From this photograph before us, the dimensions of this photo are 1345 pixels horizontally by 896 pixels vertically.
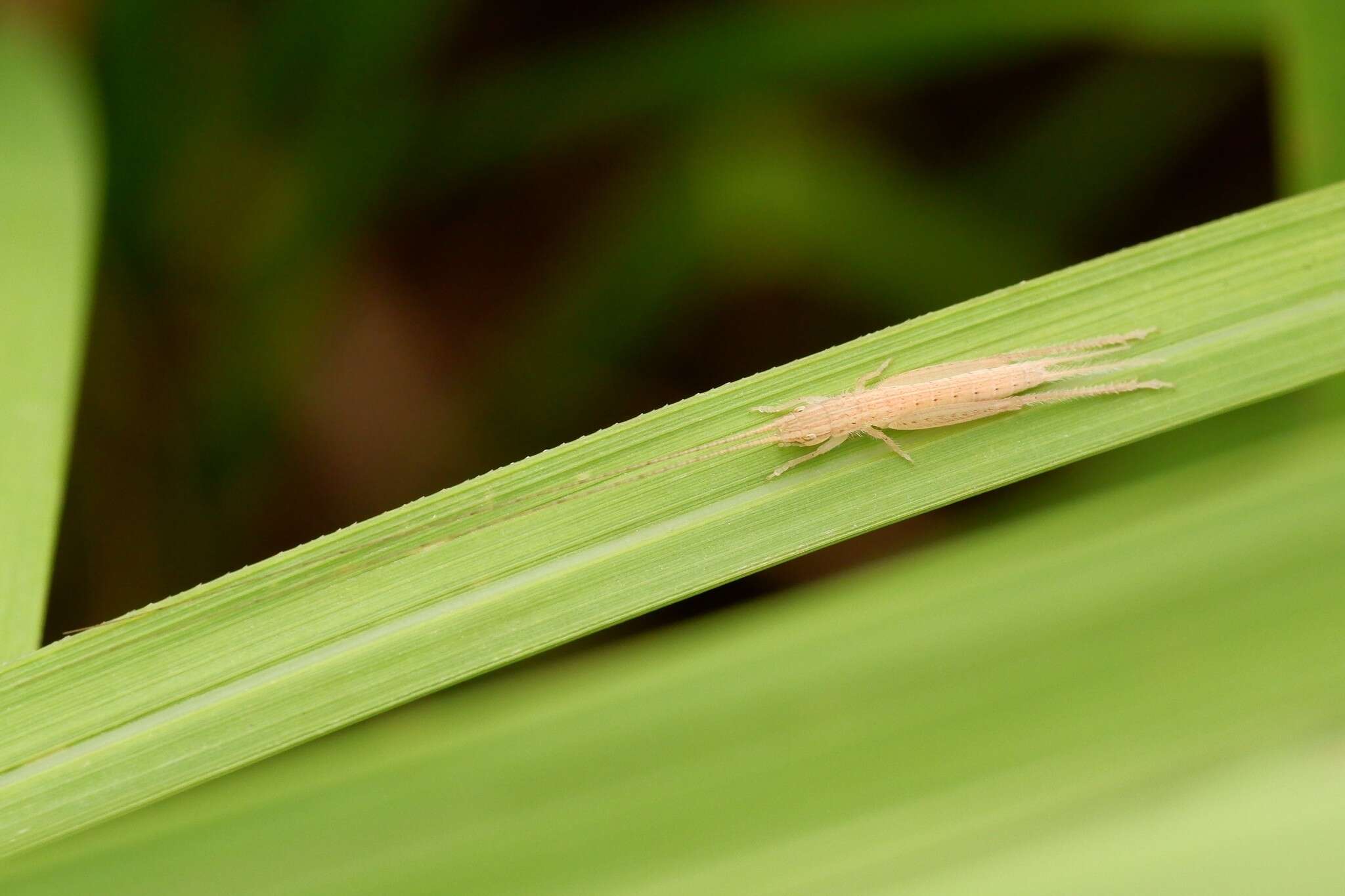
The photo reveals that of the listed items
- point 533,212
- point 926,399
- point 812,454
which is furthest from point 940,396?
point 533,212

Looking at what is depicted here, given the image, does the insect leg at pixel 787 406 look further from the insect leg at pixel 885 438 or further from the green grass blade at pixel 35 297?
the green grass blade at pixel 35 297

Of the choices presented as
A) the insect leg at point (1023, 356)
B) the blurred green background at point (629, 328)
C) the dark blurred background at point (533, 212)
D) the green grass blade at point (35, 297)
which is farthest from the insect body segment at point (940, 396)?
the green grass blade at point (35, 297)

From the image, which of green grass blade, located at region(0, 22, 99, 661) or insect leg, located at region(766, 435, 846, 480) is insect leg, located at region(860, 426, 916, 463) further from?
green grass blade, located at region(0, 22, 99, 661)

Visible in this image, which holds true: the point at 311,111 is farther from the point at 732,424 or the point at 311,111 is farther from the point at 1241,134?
the point at 1241,134

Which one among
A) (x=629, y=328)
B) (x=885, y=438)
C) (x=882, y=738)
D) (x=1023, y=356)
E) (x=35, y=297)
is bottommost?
(x=882, y=738)

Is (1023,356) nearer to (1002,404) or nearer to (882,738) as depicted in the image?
(1002,404)

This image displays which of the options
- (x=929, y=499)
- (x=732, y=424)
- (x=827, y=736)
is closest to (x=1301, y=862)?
(x=827, y=736)
